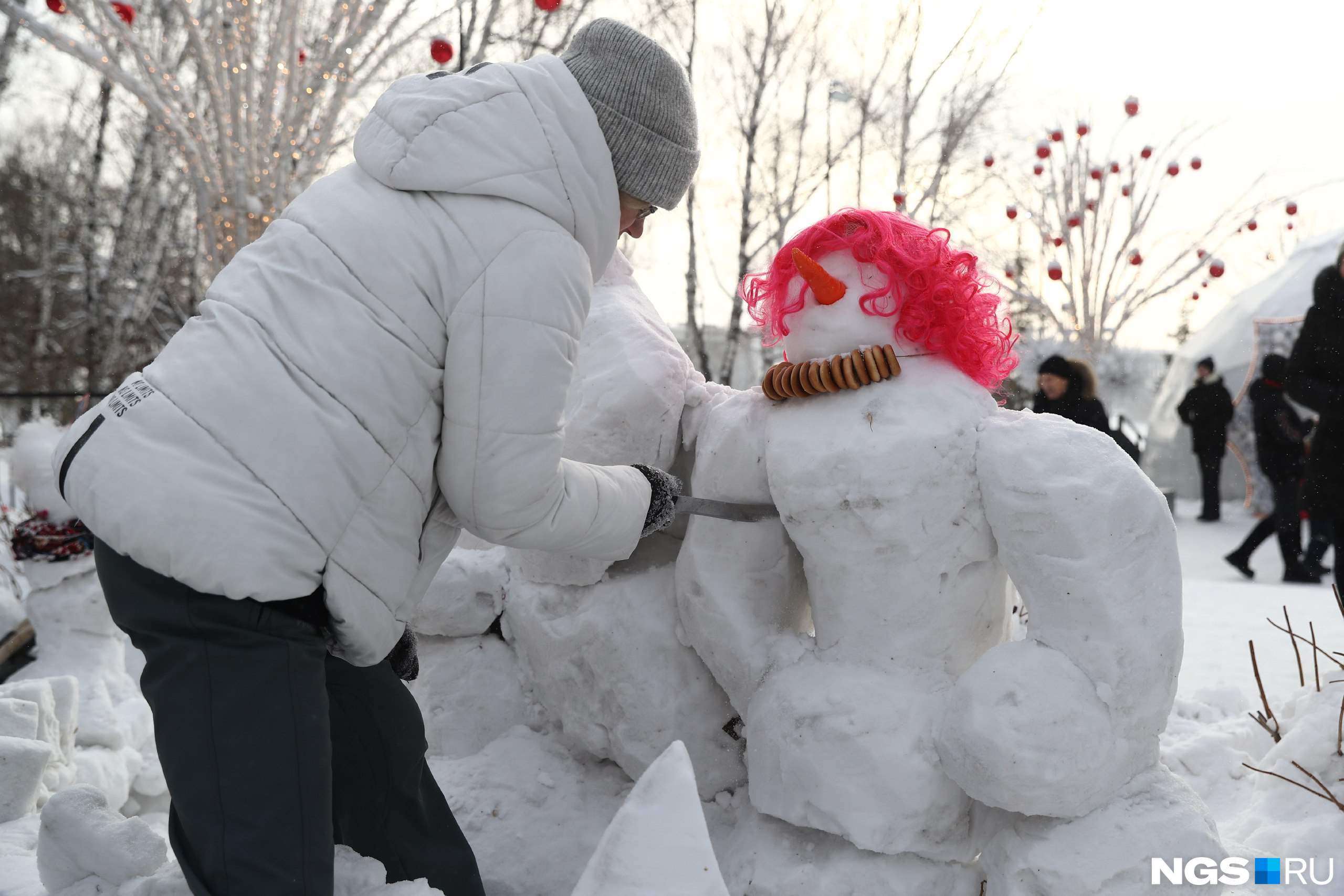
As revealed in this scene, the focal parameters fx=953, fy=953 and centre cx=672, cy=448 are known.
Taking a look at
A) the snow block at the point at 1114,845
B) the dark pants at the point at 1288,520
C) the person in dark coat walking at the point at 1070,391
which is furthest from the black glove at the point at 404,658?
the dark pants at the point at 1288,520

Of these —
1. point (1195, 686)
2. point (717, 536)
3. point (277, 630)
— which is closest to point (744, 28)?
point (1195, 686)

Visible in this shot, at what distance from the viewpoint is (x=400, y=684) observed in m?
1.87

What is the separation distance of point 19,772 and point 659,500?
1.62m

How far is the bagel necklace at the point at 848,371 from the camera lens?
181cm

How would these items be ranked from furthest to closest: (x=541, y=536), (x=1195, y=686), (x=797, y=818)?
(x=1195, y=686)
(x=797, y=818)
(x=541, y=536)

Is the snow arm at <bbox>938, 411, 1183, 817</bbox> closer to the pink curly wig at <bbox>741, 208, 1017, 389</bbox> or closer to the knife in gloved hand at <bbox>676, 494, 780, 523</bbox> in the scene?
the pink curly wig at <bbox>741, 208, 1017, 389</bbox>

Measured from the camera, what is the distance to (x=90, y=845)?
1.66 metres

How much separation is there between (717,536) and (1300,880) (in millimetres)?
1372

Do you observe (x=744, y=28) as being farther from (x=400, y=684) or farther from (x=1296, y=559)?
(x=400, y=684)

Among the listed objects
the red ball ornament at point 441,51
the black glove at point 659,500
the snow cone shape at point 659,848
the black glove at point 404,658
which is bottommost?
the black glove at point 404,658

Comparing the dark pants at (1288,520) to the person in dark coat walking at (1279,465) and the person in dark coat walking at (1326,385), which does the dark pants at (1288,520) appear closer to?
the person in dark coat walking at (1279,465)

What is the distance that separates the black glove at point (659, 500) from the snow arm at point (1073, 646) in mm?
613

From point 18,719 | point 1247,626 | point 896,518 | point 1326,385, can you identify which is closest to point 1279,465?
point 1247,626

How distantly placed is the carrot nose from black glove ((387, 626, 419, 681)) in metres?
1.10
